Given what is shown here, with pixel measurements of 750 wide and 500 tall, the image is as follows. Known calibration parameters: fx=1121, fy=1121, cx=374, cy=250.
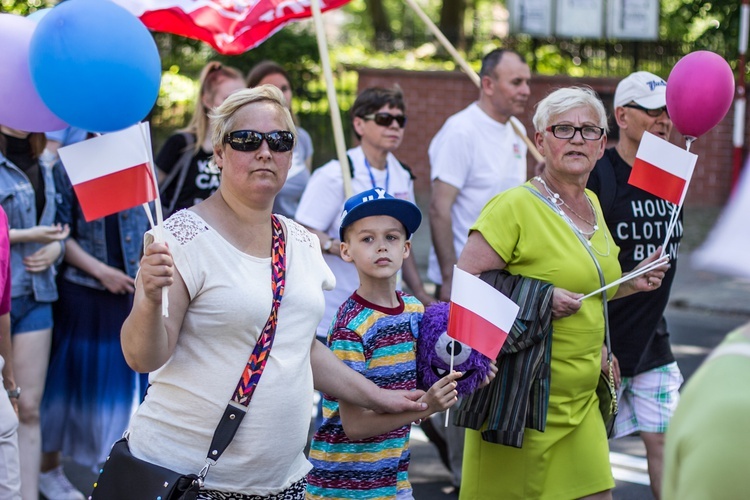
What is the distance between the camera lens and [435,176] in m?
6.04

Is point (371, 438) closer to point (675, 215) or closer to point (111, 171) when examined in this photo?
point (111, 171)

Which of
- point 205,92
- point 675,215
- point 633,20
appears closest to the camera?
point 675,215

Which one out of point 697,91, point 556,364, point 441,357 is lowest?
point 556,364

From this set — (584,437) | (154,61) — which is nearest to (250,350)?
(154,61)

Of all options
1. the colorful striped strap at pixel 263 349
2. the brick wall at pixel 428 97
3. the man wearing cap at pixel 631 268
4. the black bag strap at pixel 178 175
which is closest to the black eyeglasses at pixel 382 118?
the black bag strap at pixel 178 175

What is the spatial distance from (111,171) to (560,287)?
1691 mm

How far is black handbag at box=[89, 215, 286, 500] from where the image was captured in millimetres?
3133

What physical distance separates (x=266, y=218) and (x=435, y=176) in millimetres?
2697

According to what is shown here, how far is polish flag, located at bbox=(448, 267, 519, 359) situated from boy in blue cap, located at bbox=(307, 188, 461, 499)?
0.15 m

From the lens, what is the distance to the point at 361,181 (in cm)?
568

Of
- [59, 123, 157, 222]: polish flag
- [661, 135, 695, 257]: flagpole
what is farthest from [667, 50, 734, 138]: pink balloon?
[59, 123, 157, 222]: polish flag

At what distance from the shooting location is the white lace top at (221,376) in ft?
10.5

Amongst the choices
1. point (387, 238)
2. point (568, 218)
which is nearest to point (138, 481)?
point (387, 238)

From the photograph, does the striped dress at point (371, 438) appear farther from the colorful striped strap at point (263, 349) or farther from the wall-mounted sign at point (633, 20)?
the wall-mounted sign at point (633, 20)
